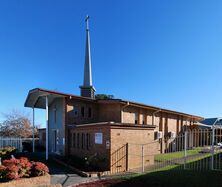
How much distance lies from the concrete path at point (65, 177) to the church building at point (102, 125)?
200 centimetres

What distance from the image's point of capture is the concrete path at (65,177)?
40.9ft

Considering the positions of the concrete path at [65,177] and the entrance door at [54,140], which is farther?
the entrance door at [54,140]

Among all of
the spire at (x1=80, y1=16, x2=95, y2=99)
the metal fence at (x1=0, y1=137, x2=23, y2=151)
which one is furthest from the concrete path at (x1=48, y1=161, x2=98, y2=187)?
the metal fence at (x1=0, y1=137, x2=23, y2=151)

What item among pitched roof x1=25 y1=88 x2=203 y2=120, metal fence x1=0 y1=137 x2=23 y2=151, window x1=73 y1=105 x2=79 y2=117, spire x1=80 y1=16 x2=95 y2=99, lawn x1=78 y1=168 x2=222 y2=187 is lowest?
metal fence x1=0 y1=137 x2=23 y2=151

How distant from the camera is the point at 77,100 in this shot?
21516 mm

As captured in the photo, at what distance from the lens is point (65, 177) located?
540 inches

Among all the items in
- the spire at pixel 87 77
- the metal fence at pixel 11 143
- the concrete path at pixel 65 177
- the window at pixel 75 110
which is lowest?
the metal fence at pixel 11 143

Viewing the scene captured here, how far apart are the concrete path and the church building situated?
6.56ft

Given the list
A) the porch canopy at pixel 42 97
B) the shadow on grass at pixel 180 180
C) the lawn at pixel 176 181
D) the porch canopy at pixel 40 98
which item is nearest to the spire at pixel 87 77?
the porch canopy at pixel 42 97

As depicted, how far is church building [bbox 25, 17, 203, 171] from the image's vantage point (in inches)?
613

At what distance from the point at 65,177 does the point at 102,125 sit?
394 cm

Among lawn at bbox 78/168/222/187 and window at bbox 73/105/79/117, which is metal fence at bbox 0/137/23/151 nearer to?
window at bbox 73/105/79/117

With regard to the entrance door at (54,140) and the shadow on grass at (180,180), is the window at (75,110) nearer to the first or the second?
the entrance door at (54,140)

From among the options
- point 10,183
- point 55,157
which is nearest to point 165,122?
point 55,157
